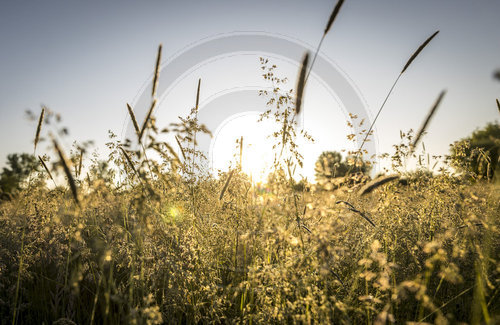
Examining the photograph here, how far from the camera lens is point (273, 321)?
157 cm

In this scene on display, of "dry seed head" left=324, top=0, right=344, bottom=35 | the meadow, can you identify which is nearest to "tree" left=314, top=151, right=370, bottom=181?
the meadow

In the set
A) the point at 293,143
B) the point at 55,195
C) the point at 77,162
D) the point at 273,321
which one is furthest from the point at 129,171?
the point at 273,321

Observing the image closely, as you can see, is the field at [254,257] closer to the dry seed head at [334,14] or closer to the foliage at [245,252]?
the foliage at [245,252]

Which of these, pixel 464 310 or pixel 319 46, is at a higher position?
pixel 319 46

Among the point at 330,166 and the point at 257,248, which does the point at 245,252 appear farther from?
the point at 330,166

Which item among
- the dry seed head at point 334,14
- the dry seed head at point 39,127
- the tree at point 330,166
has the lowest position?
the tree at point 330,166

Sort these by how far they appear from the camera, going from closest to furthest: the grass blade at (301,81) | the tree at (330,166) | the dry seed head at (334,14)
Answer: the grass blade at (301,81) < the dry seed head at (334,14) < the tree at (330,166)

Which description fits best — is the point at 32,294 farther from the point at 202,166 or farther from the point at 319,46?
the point at 319,46

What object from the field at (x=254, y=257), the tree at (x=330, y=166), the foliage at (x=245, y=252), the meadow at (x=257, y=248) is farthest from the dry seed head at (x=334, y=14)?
the field at (x=254, y=257)

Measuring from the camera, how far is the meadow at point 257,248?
4.93ft

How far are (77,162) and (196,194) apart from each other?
142cm

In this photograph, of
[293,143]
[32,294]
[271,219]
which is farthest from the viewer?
[293,143]

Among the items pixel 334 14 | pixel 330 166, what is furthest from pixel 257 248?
pixel 334 14

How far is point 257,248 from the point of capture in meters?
2.47
